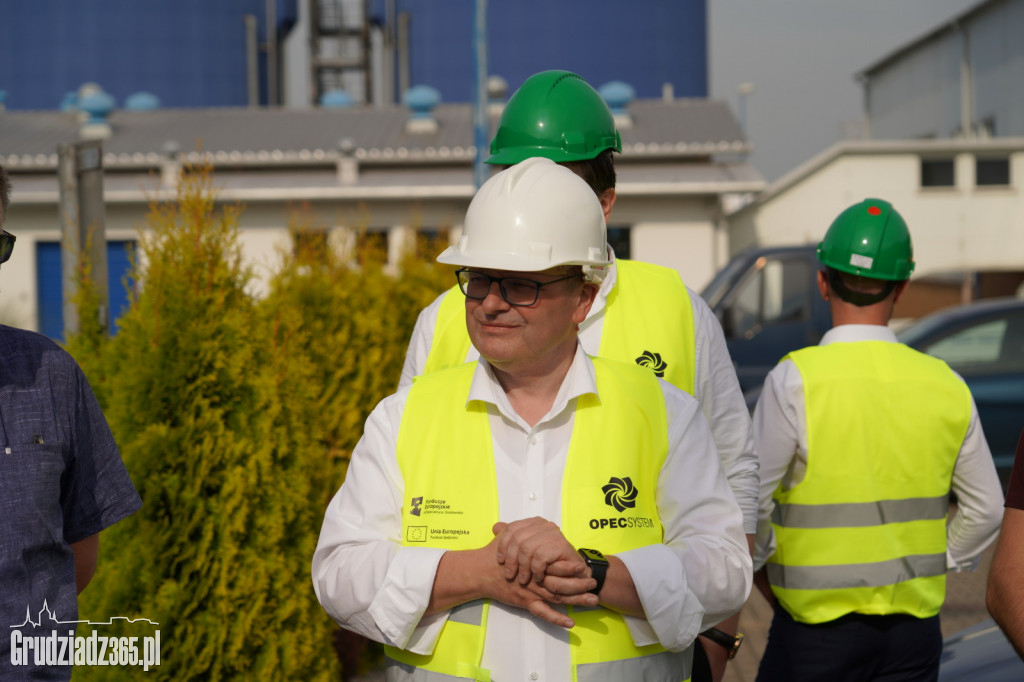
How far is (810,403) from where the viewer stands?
327cm

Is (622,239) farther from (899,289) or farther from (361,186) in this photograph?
(899,289)

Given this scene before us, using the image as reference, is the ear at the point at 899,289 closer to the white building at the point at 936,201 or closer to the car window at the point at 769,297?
the car window at the point at 769,297

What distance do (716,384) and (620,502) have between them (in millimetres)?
780

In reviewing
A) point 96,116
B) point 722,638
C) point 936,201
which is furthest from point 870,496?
point 96,116

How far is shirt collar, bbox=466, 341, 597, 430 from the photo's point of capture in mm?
2205

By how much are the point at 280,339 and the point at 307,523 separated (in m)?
1.29

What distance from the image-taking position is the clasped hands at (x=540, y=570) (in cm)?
195

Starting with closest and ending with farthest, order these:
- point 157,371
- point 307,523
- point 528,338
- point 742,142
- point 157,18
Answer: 1. point 528,338
2. point 157,371
3. point 307,523
4. point 742,142
5. point 157,18

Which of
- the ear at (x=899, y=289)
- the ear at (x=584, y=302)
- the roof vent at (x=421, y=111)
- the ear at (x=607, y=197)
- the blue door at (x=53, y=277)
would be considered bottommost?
the ear at (x=584, y=302)

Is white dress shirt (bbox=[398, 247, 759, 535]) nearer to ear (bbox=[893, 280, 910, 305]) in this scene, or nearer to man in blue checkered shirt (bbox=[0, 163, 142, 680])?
man in blue checkered shirt (bbox=[0, 163, 142, 680])

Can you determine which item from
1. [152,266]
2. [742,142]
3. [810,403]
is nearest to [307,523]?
[152,266]

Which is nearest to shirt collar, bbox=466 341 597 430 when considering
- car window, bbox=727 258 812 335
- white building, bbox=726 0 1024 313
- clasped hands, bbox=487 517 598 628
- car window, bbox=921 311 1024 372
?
clasped hands, bbox=487 517 598 628

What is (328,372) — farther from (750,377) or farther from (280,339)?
(750,377)

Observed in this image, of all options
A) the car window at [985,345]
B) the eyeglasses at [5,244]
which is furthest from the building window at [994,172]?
the eyeglasses at [5,244]
